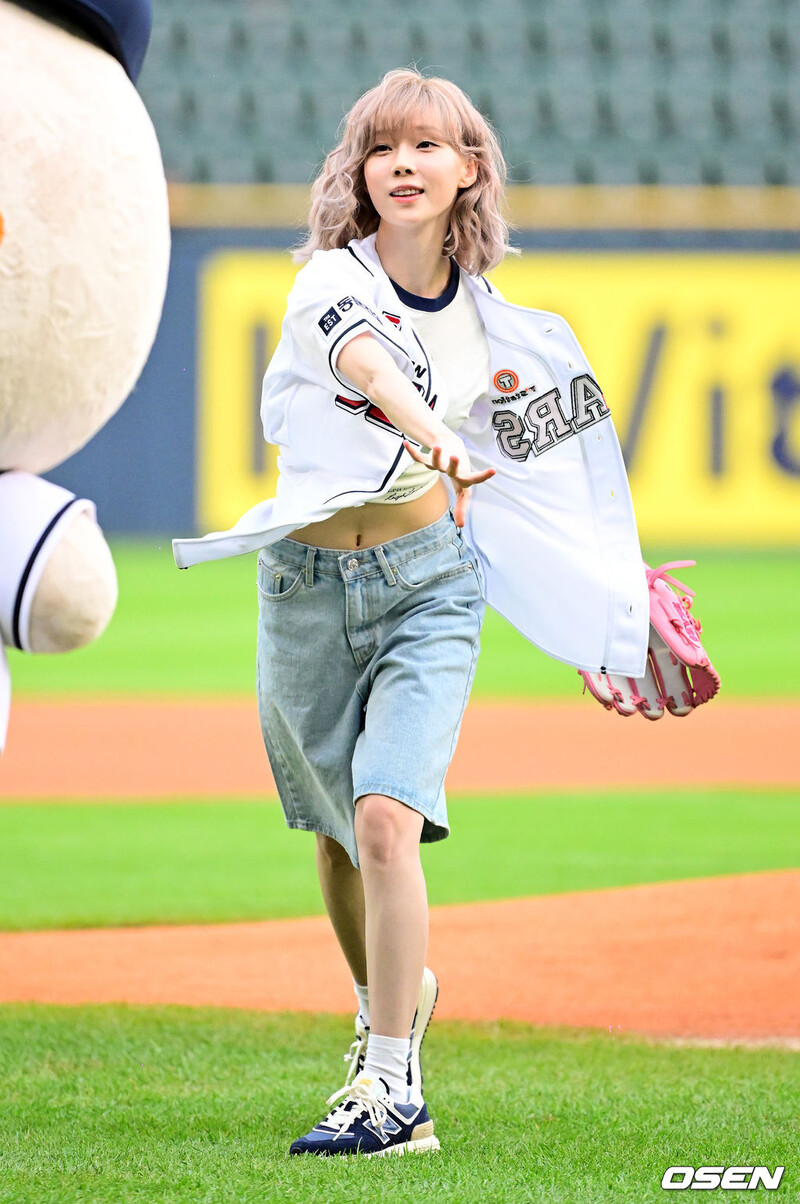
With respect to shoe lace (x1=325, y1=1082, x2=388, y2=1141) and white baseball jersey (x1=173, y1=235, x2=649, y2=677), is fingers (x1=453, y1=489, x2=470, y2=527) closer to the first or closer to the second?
white baseball jersey (x1=173, y1=235, x2=649, y2=677)

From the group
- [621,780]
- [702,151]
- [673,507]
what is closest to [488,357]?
[621,780]

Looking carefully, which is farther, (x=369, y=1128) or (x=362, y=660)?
(x=362, y=660)

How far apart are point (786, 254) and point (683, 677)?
651 inches

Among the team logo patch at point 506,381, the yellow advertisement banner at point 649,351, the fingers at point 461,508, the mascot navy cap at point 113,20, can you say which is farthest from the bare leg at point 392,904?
the yellow advertisement banner at point 649,351

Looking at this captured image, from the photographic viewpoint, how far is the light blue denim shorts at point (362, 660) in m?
2.87

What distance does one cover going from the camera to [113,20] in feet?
7.26

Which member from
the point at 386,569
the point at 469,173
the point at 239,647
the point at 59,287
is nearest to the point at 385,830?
the point at 386,569

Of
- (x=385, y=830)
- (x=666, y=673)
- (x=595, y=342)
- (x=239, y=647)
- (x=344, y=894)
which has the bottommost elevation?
(x=239, y=647)

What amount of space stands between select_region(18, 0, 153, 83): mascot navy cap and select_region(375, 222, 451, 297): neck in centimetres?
77

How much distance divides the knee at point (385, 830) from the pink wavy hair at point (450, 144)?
3.38ft

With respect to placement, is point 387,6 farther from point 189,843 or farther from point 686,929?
point 686,929

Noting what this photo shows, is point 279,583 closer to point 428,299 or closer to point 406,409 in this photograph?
point 406,409

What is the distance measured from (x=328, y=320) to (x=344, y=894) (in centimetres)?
111

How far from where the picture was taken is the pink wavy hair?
2943 mm
